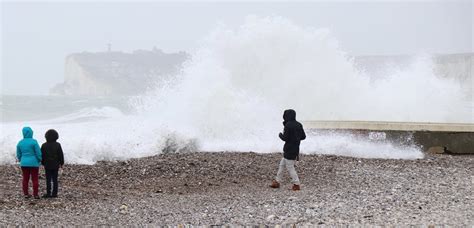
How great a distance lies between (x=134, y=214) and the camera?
6410 mm

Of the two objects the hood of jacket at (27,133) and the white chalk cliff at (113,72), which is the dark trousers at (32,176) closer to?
the hood of jacket at (27,133)

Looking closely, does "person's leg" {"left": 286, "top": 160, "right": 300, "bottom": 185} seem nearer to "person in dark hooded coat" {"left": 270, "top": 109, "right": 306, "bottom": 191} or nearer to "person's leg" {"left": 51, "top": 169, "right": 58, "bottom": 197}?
"person in dark hooded coat" {"left": 270, "top": 109, "right": 306, "bottom": 191}

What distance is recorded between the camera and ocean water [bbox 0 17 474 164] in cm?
1234

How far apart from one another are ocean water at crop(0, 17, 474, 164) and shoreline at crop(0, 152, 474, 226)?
130 centimetres

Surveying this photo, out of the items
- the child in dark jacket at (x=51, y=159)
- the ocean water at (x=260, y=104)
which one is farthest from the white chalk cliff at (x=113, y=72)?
the child in dark jacket at (x=51, y=159)

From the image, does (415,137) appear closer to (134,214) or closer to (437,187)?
(437,187)

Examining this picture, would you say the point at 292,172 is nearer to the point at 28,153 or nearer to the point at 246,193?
the point at 246,193

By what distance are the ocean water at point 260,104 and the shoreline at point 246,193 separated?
1305 millimetres

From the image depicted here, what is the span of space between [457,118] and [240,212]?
16494 millimetres

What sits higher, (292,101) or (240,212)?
(292,101)

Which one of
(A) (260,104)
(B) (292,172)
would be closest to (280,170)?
(B) (292,172)

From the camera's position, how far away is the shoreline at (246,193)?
6098 millimetres

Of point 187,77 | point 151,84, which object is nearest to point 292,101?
point 187,77

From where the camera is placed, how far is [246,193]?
25.7 feet
